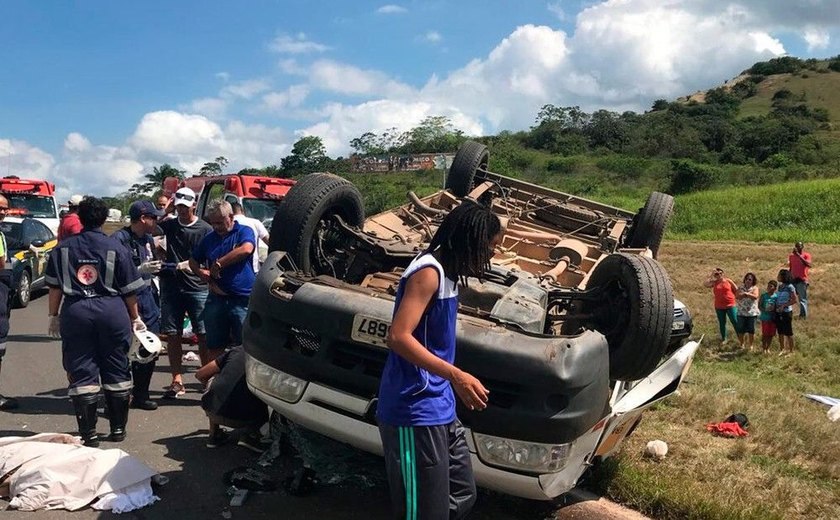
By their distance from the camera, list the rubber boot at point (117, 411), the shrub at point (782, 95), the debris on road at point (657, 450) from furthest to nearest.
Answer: the shrub at point (782, 95)
the debris on road at point (657, 450)
the rubber boot at point (117, 411)

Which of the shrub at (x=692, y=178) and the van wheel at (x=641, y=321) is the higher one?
the shrub at (x=692, y=178)

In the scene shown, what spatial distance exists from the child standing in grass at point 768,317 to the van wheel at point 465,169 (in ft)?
24.2

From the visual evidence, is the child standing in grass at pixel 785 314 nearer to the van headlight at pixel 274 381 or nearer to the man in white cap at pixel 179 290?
the man in white cap at pixel 179 290

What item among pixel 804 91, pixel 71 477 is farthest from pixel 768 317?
pixel 804 91

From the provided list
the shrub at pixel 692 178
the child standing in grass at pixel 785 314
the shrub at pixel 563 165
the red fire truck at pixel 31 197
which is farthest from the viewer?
the shrub at pixel 563 165

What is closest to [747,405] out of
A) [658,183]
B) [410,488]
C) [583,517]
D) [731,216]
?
[583,517]

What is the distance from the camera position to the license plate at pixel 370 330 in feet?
10.5

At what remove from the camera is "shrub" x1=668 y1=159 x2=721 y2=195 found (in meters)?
42.2

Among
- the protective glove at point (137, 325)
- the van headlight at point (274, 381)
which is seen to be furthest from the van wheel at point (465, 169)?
the van headlight at point (274, 381)

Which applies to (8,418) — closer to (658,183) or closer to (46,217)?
(46,217)

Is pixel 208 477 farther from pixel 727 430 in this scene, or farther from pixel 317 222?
pixel 727 430

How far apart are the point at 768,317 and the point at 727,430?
6.91 metres

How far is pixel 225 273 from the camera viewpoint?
17.3 ft

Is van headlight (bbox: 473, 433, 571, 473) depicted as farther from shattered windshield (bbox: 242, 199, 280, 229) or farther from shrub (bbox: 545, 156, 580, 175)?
shrub (bbox: 545, 156, 580, 175)
